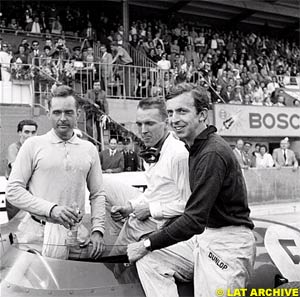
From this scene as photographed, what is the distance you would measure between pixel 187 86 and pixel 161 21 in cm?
1959

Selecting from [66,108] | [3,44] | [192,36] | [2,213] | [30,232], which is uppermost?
[192,36]

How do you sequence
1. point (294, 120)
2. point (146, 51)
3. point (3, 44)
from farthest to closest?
point (294, 120)
point (146, 51)
point (3, 44)

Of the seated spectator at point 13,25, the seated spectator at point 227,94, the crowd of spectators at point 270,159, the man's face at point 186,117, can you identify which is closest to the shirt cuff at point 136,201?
the man's face at point 186,117

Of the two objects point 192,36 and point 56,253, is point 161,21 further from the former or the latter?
point 56,253

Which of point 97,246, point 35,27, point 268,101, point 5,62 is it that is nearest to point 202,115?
point 97,246

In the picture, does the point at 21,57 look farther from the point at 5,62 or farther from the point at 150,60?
the point at 150,60

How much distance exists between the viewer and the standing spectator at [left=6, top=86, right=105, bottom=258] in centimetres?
294

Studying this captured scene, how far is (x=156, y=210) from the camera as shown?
277 centimetres

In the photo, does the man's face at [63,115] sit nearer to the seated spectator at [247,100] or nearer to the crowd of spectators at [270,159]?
the crowd of spectators at [270,159]

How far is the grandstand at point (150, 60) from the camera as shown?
12691 millimetres

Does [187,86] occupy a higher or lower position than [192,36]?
lower

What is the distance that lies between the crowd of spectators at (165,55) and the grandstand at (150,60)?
0.12 feet

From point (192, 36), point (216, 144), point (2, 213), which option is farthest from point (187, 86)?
point (192, 36)

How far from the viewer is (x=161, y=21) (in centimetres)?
2147
